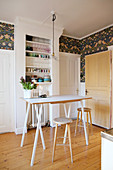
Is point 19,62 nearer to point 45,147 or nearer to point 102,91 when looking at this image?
point 45,147

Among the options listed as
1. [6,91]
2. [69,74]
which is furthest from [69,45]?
[6,91]

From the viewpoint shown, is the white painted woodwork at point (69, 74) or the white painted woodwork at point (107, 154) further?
the white painted woodwork at point (69, 74)

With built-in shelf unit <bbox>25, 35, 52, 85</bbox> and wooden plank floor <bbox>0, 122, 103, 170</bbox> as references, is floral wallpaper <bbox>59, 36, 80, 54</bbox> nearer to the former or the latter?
built-in shelf unit <bbox>25, 35, 52, 85</bbox>

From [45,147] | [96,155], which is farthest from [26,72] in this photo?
[96,155]

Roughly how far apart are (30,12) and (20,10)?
0.23m

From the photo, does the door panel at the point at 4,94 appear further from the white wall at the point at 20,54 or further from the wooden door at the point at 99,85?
the wooden door at the point at 99,85

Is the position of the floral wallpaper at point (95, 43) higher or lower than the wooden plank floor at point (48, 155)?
higher

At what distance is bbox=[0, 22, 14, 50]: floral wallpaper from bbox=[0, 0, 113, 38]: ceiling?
0.54ft

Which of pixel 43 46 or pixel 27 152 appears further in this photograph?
pixel 43 46

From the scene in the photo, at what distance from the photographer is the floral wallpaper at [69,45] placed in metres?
4.24

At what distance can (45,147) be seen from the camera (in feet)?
8.40

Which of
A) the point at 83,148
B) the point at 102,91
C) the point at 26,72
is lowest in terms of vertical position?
the point at 83,148

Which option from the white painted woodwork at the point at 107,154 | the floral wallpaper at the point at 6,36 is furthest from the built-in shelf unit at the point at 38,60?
the white painted woodwork at the point at 107,154

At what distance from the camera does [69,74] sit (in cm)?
452
